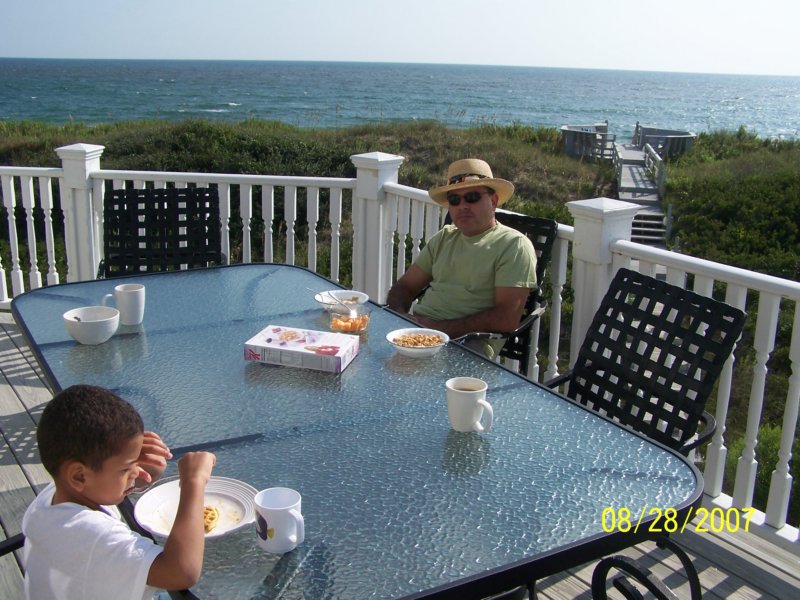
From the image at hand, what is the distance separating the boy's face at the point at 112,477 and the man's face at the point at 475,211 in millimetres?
2055

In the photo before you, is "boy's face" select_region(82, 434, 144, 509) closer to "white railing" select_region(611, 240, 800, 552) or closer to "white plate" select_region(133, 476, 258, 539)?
"white plate" select_region(133, 476, 258, 539)

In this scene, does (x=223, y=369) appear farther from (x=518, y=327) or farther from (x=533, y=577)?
(x=518, y=327)

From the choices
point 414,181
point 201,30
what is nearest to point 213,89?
point 201,30

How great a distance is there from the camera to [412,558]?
116 centimetres

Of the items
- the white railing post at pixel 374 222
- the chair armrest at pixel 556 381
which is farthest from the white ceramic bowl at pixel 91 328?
the white railing post at pixel 374 222

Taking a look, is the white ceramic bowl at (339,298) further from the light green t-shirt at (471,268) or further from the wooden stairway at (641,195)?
the wooden stairway at (641,195)

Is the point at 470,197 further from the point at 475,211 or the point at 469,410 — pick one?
the point at 469,410

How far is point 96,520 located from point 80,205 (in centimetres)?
385

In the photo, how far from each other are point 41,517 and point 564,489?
89cm

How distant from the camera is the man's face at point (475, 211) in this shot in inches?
118

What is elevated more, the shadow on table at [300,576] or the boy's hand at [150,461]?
the boy's hand at [150,461]

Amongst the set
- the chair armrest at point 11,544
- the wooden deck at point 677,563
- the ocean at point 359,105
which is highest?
the ocean at point 359,105

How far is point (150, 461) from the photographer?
53.7 inches
